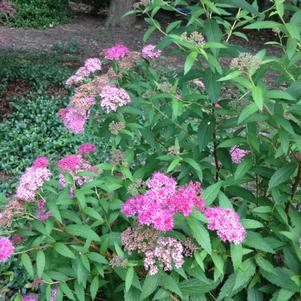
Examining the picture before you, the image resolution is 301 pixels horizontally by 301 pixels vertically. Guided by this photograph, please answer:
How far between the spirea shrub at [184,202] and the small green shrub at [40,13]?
33.8 ft

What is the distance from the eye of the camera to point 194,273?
163cm

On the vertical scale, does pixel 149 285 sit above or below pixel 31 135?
above

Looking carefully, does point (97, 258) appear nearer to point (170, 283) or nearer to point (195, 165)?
point (170, 283)

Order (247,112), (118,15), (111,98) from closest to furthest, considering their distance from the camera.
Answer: (247,112) < (111,98) < (118,15)

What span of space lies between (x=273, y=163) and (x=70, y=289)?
0.90m

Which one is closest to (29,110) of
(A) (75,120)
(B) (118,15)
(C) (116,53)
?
(C) (116,53)

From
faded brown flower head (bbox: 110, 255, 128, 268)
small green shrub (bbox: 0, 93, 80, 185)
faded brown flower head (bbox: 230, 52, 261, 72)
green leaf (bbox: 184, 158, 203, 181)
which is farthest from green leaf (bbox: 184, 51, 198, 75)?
small green shrub (bbox: 0, 93, 80, 185)

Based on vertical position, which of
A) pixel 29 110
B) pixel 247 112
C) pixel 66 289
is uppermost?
pixel 247 112

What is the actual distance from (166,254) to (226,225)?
20 cm

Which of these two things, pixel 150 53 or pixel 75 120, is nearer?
pixel 75 120

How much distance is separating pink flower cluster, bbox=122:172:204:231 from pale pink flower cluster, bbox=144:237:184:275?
7 centimetres

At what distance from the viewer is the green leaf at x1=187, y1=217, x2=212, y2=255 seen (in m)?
1.46

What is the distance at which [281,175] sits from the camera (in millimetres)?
1741

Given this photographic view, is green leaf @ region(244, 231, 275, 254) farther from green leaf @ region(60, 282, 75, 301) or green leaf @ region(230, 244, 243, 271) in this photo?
green leaf @ region(60, 282, 75, 301)
